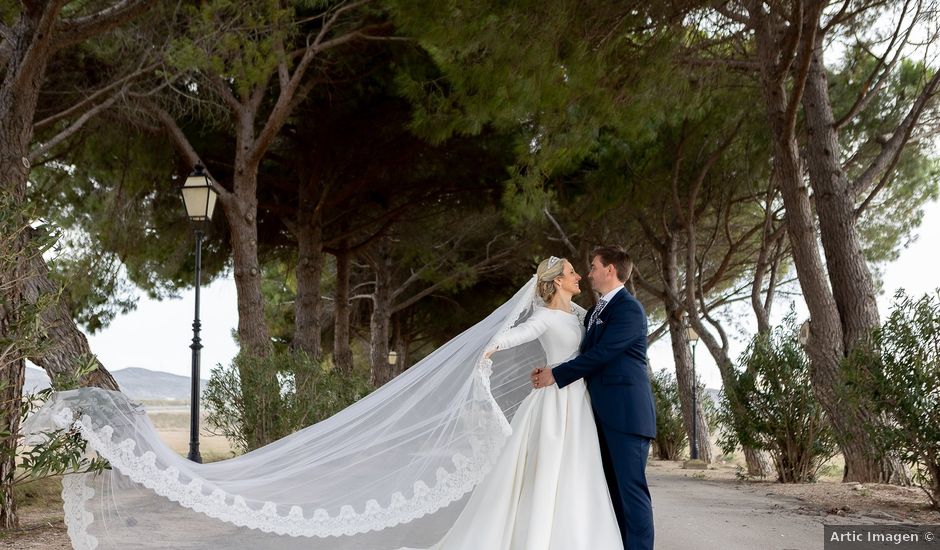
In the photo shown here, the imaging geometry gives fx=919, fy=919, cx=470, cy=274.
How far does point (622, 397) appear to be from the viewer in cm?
430

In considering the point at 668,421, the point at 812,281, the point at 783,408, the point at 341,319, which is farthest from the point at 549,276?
the point at 668,421

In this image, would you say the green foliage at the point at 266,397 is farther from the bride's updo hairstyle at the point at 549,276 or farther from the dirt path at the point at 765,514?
the bride's updo hairstyle at the point at 549,276

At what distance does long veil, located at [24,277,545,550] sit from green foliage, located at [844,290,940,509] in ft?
11.3

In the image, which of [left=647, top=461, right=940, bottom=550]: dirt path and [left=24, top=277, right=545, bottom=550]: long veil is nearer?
[left=24, top=277, right=545, bottom=550]: long veil

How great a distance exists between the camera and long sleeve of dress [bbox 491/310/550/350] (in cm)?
439

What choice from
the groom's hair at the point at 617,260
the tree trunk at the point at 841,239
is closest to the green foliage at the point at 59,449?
the groom's hair at the point at 617,260

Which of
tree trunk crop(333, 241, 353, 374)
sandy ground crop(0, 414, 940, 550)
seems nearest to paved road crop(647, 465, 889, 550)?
sandy ground crop(0, 414, 940, 550)

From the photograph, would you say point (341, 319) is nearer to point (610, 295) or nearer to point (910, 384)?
point (910, 384)

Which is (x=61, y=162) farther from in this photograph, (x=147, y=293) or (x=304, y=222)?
(x=147, y=293)

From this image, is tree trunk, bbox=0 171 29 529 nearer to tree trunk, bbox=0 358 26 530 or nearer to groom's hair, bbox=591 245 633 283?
tree trunk, bbox=0 358 26 530

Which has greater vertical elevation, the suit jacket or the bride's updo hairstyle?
the bride's updo hairstyle

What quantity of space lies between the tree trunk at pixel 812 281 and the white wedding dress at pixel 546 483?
189 inches

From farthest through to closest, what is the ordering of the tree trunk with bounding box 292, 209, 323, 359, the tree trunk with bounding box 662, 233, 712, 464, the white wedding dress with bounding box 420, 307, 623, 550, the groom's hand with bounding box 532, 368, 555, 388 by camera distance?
the tree trunk with bounding box 662, 233, 712, 464 < the tree trunk with bounding box 292, 209, 323, 359 < the groom's hand with bounding box 532, 368, 555, 388 < the white wedding dress with bounding box 420, 307, 623, 550

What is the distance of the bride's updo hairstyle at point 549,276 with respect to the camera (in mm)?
4590
